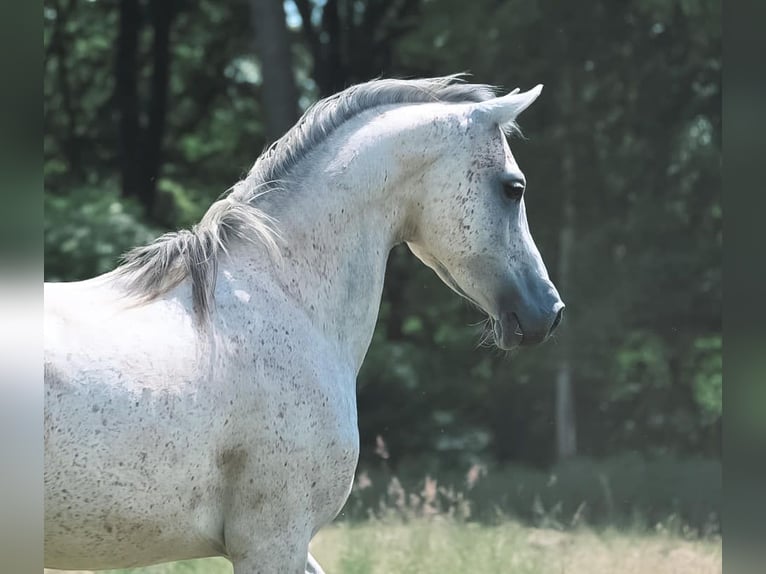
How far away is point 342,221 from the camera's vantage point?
283cm

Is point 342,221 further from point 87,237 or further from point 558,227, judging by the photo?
point 558,227

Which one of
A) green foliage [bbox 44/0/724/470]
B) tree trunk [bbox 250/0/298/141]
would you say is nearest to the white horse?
tree trunk [bbox 250/0/298/141]

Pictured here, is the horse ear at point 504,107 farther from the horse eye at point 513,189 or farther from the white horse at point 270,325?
the horse eye at point 513,189

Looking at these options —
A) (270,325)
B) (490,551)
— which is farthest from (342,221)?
(490,551)

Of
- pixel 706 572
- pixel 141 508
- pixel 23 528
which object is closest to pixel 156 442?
pixel 141 508

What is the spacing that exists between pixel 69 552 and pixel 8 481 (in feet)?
5.06

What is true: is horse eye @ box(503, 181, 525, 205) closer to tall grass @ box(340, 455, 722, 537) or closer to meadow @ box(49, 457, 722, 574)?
meadow @ box(49, 457, 722, 574)

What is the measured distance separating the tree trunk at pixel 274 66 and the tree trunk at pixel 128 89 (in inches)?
109

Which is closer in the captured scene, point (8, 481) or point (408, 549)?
point (8, 481)

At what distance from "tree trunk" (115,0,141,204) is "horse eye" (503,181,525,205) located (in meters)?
8.47

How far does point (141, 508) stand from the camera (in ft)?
7.76

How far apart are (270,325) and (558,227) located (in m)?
7.49

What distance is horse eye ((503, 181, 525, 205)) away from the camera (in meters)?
2.89

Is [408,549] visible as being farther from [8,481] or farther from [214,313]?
[8,481]
